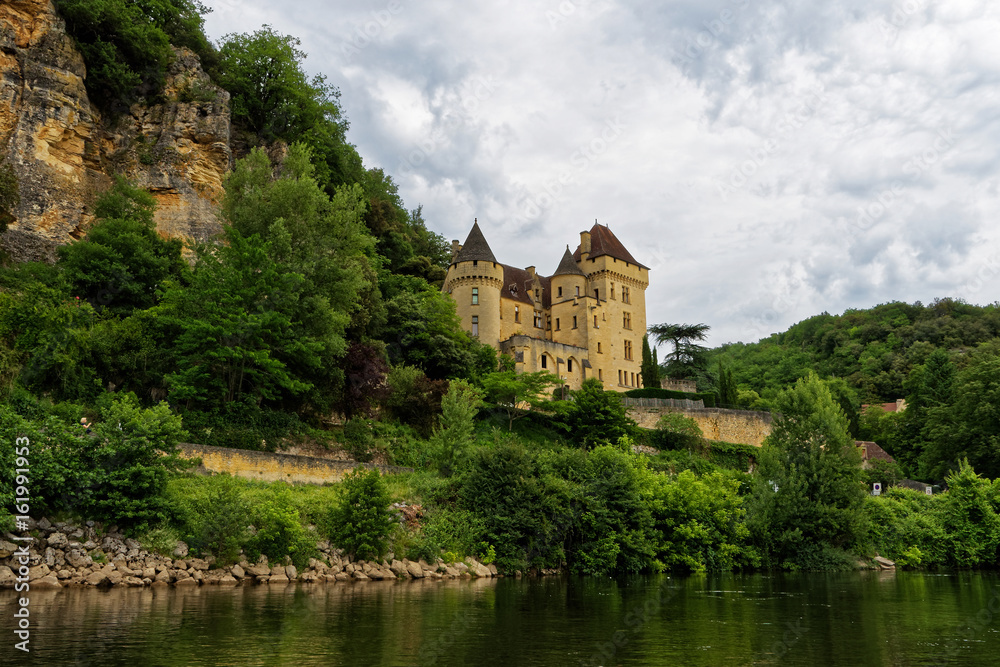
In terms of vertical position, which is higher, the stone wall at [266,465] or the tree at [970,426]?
the tree at [970,426]

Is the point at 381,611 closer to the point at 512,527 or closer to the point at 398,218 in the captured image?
the point at 512,527

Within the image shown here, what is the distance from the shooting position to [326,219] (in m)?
32.3

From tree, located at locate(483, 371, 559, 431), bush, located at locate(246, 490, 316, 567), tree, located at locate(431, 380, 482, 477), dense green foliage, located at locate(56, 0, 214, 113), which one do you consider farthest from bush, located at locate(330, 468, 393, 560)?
dense green foliage, located at locate(56, 0, 214, 113)

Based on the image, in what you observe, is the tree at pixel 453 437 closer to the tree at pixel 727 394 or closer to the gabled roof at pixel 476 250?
the gabled roof at pixel 476 250

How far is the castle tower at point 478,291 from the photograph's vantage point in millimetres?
55656

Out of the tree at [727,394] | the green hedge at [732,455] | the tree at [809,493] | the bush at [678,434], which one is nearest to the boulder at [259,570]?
the tree at [809,493]

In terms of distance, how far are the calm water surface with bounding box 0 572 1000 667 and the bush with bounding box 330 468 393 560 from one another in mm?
1999

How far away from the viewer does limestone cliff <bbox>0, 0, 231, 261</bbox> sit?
1222 inches

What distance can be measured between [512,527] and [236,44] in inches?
1457

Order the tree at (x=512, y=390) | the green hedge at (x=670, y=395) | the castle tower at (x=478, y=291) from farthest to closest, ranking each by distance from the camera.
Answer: the castle tower at (x=478, y=291) < the green hedge at (x=670, y=395) < the tree at (x=512, y=390)

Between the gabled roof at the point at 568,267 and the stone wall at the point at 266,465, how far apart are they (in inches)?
1512

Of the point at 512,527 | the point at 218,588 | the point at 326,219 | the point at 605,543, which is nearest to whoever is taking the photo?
the point at 218,588

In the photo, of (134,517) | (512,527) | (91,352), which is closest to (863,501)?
(512,527)

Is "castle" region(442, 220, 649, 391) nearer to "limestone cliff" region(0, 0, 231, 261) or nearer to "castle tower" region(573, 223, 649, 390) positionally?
"castle tower" region(573, 223, 649, 390)
